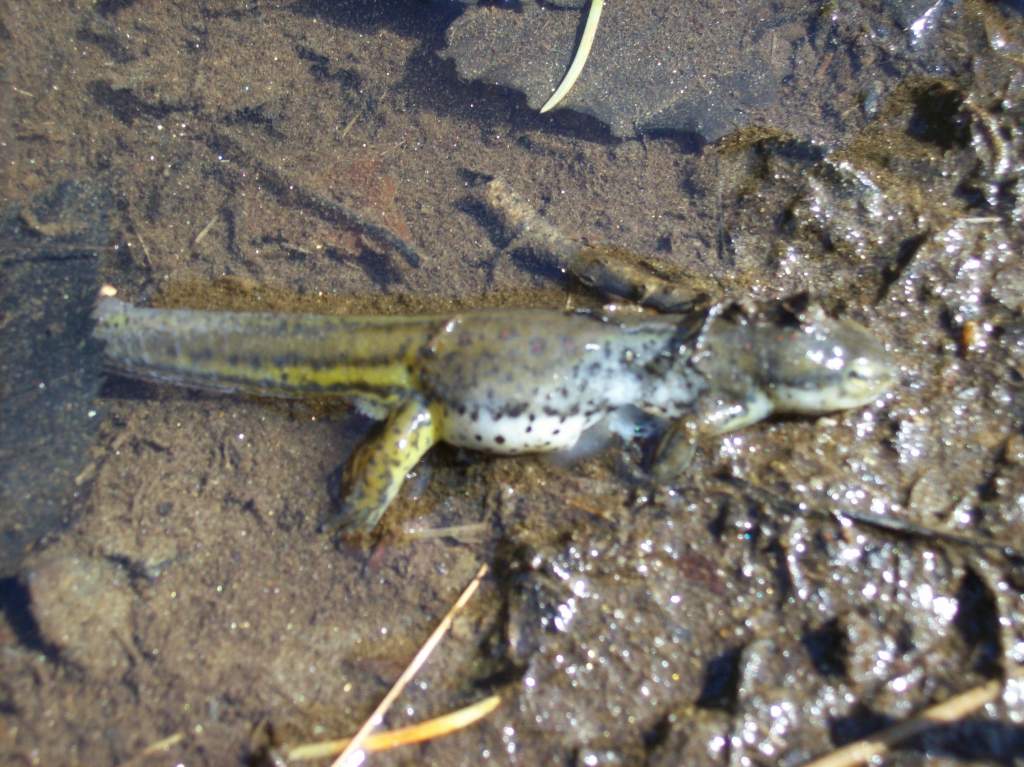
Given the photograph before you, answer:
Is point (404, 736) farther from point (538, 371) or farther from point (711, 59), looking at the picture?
point (711, 59)

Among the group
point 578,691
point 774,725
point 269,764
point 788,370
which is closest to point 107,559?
point 269,764

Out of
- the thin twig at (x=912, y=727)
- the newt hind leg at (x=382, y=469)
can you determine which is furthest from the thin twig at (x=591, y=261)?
the thin twig at (x=912, y=727)

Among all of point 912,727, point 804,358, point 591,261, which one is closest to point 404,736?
point 912,727

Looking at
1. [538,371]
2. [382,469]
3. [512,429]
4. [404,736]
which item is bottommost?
[404,736]

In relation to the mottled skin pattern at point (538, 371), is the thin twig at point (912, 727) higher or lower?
lower

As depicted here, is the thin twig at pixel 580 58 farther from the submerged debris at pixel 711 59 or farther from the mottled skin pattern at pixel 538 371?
the mottled skin pattern at pixel 538 371

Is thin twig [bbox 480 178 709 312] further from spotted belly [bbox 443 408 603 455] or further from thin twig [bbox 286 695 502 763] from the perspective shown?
thin twig [bbox 286 695 502 763]
